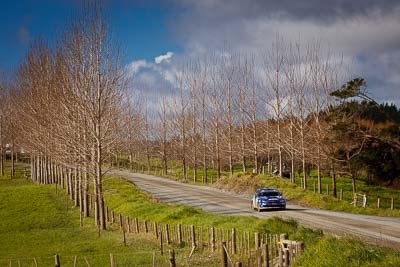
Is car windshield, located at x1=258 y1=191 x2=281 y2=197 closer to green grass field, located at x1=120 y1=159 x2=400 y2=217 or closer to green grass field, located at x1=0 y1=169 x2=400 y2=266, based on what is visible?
green grass field, located at x1=120 y1=159 x2=400 y2=217

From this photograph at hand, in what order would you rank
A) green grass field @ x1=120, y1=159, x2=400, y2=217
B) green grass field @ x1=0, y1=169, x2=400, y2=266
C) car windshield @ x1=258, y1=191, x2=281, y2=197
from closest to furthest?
green grass field @ x1=0, y1=169, x2=400, y2=266 → green grass field @ x1=120, y1=159, x2=400, y2=217 → car windshield @ x1=258, y1=191, x2=281, y2=197

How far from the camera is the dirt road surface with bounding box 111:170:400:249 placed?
24.4m

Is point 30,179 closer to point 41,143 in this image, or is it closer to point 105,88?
point 41,143

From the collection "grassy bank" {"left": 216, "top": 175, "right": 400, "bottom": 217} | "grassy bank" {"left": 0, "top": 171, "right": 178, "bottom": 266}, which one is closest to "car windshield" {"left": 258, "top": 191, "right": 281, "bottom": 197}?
"grassy bank" {"left": 216, "top": 175, "right": 400, "bottom": 217}

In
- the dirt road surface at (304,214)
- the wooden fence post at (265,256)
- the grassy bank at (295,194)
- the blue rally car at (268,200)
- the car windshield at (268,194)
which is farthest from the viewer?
the car windshield at (268,194)

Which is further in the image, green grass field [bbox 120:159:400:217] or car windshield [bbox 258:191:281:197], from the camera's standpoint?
car windshield [bbox 258:191:281:197]

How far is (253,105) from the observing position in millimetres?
57375

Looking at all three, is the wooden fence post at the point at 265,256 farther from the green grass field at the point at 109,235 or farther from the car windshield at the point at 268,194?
the car windshield at the point at 268,194

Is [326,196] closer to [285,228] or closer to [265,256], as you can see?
[285,228]

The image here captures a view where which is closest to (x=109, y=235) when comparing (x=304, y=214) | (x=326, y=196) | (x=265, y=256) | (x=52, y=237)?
(x=52, y=237)

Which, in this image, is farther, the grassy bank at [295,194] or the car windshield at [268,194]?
the car windshield at [268,194]

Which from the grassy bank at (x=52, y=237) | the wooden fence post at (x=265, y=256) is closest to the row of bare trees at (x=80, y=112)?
the grassy bank at (x=52, y=237)

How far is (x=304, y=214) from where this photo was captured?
33.1 metres

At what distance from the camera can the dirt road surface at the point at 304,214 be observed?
2441cm
